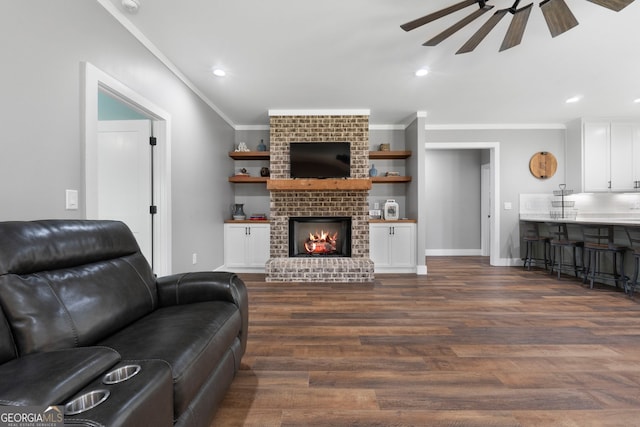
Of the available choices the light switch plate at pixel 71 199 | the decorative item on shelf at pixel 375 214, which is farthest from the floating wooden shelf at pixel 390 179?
the light switch plate at pixel 71 199

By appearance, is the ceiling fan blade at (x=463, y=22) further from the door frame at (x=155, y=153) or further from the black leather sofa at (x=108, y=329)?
the door frame at (x=155, y=153)

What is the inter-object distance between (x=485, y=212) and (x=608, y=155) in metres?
2.23

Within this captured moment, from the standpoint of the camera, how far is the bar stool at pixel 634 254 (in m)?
3.51

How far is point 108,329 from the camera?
1.40 metres

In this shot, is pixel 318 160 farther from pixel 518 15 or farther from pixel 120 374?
pixel 120 374

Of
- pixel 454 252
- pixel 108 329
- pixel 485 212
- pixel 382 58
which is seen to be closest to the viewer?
pixel 108 329

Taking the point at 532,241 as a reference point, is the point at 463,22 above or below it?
above

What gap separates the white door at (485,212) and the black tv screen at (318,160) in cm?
374

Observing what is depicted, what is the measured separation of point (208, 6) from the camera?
232 cm

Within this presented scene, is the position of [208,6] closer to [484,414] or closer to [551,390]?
[484,414]

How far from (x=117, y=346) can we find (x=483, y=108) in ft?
17.8

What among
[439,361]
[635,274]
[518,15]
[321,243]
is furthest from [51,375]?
[635,274]

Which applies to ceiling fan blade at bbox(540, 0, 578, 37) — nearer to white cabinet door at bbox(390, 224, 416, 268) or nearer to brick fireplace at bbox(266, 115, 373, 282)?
brick fireplace at bbox(266, 115, 373, 282)

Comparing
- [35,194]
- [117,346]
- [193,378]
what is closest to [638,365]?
[193,378]
